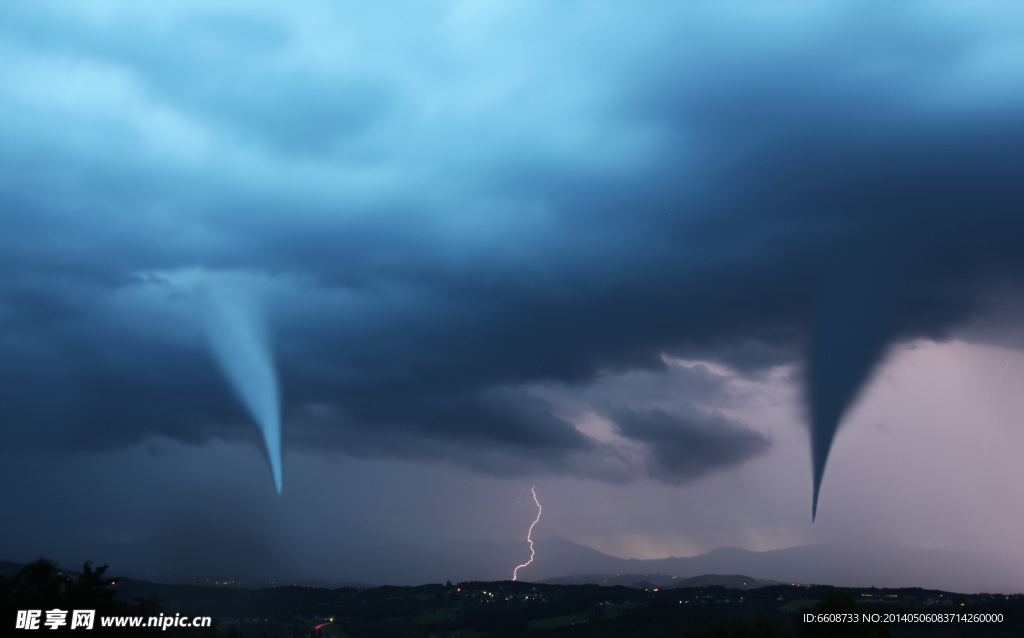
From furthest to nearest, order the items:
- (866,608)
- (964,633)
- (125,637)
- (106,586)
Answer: (106,586) → (964,633) → (866,608) → (125,637)

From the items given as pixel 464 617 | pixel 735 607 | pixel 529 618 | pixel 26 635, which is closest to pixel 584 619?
pixel 529 618

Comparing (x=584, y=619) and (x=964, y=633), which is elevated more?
(x=964, y=633)

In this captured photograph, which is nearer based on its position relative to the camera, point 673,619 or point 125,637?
point 125,637

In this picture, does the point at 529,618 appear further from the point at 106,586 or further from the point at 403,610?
the point at 106,586

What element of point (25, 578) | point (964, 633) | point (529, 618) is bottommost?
point (529, 618)

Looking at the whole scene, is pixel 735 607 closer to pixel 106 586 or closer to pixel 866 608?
pixel 866 608

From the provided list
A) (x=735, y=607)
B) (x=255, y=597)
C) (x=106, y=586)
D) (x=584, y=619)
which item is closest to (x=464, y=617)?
(x=584, y=619)

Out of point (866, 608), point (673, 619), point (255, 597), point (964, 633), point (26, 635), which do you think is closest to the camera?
point (26, 635)

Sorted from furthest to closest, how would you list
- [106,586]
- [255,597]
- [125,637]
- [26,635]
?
[255,597]
[106,586]
[125,637]
[26,635]

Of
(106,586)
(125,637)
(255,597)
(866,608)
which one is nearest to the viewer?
(125,637)
